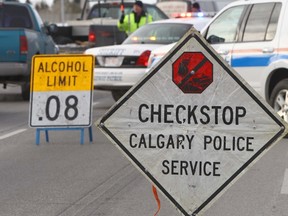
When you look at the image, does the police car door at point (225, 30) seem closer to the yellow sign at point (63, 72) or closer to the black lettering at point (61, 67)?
the yellow sign at point (63, 72)

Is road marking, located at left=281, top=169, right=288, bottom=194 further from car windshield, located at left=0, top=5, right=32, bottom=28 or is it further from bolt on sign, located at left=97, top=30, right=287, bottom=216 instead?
car windshield, located at left=0, top=5, right=32, bottom=28

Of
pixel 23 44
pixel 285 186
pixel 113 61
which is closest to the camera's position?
pixel 285 186

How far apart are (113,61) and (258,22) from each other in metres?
3.70

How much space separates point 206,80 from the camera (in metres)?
5.75

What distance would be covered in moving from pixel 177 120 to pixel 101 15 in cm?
2493

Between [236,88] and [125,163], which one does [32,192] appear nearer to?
[125,163]

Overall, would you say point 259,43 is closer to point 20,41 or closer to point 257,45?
point 257,45

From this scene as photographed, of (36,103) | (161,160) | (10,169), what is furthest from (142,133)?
(36,103)

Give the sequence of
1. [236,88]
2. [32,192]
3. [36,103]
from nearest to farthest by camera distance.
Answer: [236,88] < [32,192] < [36,103]

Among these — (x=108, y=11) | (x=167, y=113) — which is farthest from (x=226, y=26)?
(x=108, y=11)

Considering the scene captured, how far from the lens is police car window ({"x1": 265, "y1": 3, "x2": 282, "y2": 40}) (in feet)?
42.6

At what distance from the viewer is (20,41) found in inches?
714

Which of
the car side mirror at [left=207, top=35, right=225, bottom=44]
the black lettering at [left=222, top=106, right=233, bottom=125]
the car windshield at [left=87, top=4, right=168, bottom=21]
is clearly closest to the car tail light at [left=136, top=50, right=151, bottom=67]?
the car side mirror at [left=207, top=35, right=225, bottom=44]

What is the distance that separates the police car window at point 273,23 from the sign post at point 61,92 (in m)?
2.67
